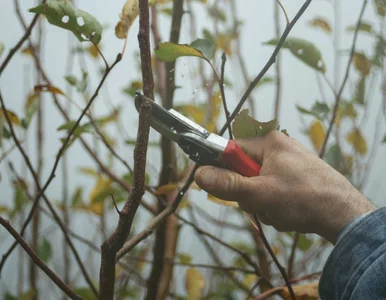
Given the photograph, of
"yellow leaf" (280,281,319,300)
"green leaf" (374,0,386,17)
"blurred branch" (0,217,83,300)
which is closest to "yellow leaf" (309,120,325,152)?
"green leaf" (374,0,386,17)

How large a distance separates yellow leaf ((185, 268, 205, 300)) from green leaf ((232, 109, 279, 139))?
430mm

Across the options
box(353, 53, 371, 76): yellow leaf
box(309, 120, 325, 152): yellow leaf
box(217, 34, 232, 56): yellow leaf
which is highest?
box(217, 34, 232, 56): yellow leaf

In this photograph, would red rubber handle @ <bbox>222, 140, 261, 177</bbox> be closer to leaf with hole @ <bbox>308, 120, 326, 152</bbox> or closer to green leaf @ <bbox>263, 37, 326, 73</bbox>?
green leaf @ <bbox>263, 37, 326, 73</bbox>

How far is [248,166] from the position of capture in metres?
0.46

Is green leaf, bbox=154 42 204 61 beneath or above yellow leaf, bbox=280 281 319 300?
above

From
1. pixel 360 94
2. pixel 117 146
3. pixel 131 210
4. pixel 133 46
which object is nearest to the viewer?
pixel 131 210

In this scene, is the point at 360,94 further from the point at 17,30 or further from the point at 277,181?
the point at 17,30

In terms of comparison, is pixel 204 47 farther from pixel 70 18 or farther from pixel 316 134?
pixel 316 134

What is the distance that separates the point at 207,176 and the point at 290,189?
0.08 m

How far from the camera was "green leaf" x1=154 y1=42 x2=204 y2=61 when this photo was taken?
47 cm

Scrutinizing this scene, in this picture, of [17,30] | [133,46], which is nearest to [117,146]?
[133,46]

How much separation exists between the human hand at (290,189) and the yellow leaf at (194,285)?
0.38 meters

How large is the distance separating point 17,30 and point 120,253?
93 cm

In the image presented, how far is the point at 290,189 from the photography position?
1.44ft
